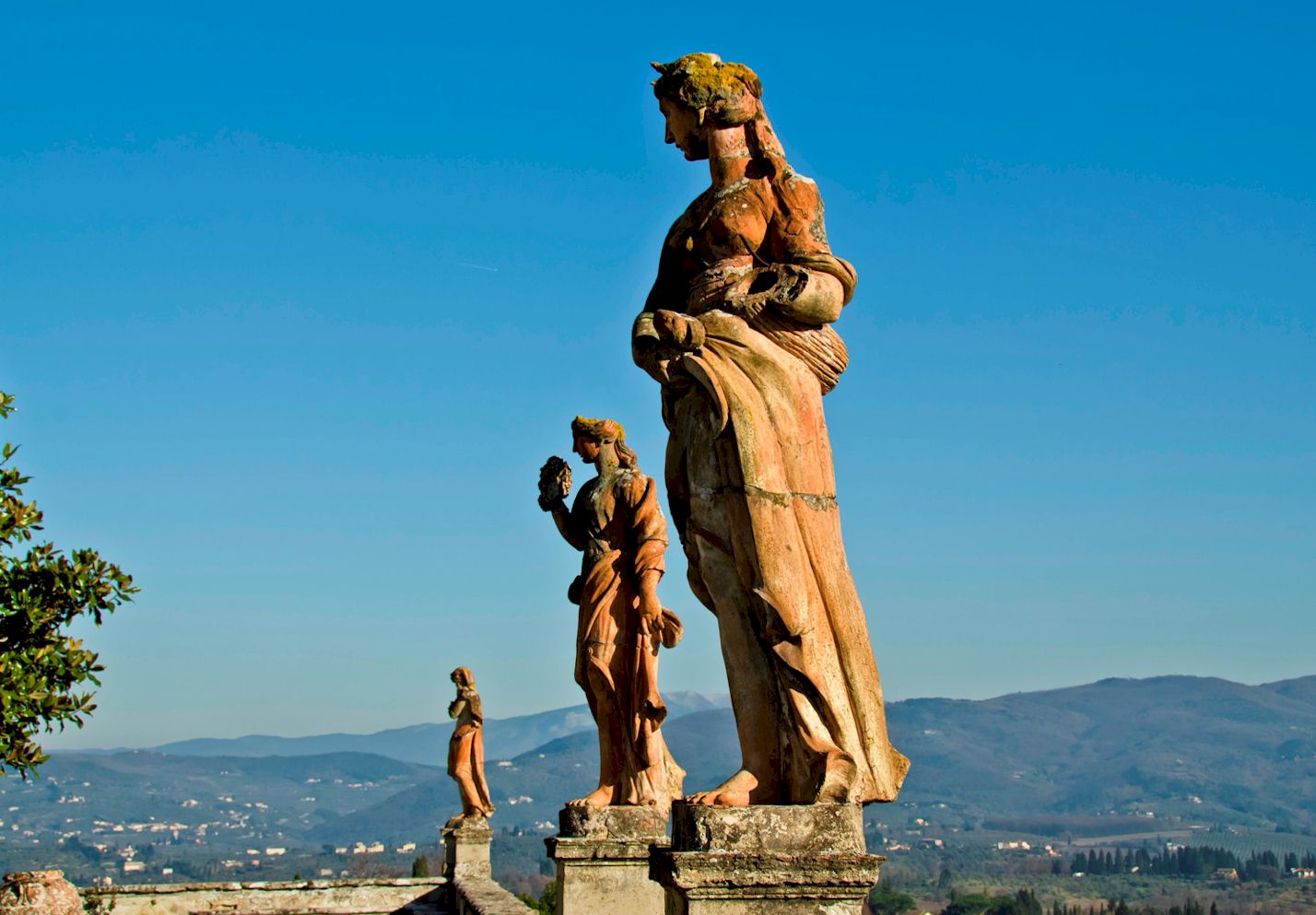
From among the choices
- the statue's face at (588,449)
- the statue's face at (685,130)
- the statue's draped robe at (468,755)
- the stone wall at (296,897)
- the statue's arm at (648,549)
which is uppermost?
the statue's face at (685,130)

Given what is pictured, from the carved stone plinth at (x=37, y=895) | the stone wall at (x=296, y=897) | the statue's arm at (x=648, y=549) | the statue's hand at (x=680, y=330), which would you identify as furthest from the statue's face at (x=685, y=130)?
the stone wall at (x=296, y=897)

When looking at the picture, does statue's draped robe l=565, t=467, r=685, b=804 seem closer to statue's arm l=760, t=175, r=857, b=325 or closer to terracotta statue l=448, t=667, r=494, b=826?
statue's arm l=760, t=175, r=857, b=325

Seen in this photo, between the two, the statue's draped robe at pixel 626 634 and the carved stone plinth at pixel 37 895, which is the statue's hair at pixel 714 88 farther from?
the carved stone plinth at pixel 37 895

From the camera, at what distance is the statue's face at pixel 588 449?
10.5 metres

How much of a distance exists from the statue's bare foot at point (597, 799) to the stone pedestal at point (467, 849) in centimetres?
941

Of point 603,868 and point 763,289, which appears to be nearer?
point 763,289

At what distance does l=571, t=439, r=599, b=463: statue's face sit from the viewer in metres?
10.5

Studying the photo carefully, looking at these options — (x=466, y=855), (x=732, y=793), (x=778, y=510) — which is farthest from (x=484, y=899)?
(x=778, y=510)

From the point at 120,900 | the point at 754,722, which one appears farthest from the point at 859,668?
the point at 120,900

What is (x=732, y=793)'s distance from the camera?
5500mm

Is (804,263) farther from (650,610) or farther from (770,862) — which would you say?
(650,610)

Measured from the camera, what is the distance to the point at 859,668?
582 centimetres

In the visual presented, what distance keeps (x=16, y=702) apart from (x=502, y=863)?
12709cm

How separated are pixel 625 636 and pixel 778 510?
432 centimetres
